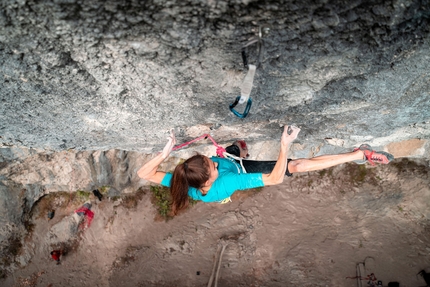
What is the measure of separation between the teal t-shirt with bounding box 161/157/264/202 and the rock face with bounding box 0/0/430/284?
563mm

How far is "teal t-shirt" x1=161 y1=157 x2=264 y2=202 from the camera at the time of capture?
2.66 metres

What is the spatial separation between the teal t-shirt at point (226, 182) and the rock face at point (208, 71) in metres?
0.56

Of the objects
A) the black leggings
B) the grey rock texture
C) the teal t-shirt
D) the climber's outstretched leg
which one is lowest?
the black leggings

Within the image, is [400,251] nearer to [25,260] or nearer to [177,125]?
[177,125]

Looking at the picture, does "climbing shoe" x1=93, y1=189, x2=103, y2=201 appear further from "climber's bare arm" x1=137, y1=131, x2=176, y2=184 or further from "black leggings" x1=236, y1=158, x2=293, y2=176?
"black leggings" x1=236, y1=158, x2=293, y2=176

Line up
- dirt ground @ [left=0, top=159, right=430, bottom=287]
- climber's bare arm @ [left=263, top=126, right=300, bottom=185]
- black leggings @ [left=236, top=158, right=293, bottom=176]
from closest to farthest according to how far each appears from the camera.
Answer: climber's bare arm @ [left=263, top=126, right=300, bottom=185] < black leggings @ [left=236, top=158, right=293, bottom=176] < dirt ground @ [left=0, top=159, right=430, bottom=287]

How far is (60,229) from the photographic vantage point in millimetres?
6078

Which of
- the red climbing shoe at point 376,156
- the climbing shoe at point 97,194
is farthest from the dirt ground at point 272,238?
the red climbing shoe at point 376,156

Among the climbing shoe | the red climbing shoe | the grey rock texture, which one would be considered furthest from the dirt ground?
the red climbing shoe

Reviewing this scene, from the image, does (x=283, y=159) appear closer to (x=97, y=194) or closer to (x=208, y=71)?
(x=208, y=71)

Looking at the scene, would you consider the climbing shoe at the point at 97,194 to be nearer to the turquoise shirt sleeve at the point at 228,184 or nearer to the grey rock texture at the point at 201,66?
the grey rock texture at the point at 201,66

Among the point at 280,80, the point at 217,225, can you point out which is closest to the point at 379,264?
the point at 217,225

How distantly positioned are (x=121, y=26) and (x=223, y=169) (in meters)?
1.69

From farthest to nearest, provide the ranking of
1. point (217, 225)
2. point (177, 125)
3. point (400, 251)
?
point (217, 225) < point (400, 251) < point (177, 125)
